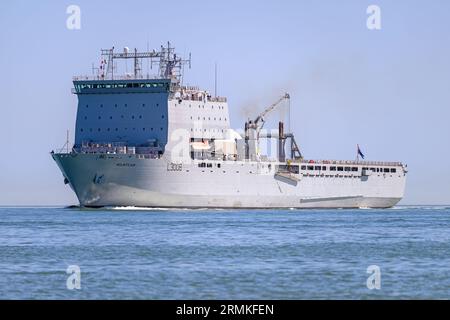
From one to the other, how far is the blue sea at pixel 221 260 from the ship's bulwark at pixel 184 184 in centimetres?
1449

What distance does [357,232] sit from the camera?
58594mm

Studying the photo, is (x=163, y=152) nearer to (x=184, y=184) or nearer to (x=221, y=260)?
(x=184, y=184)

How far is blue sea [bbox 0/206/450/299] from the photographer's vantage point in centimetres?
3269

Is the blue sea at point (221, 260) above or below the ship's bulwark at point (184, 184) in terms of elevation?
below

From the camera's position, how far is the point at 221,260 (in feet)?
136

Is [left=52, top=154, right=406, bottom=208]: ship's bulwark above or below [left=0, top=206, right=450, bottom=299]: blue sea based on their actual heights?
above

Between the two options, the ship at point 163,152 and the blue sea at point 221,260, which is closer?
the blue sea at point 221,260

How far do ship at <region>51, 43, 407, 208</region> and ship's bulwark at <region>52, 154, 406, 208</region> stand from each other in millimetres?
73

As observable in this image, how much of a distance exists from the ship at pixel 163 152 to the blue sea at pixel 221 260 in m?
15.0

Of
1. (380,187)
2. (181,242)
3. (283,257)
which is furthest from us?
(380,187)

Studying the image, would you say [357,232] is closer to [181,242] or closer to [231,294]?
[181,242]

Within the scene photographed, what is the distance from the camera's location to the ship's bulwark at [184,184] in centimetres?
8169
